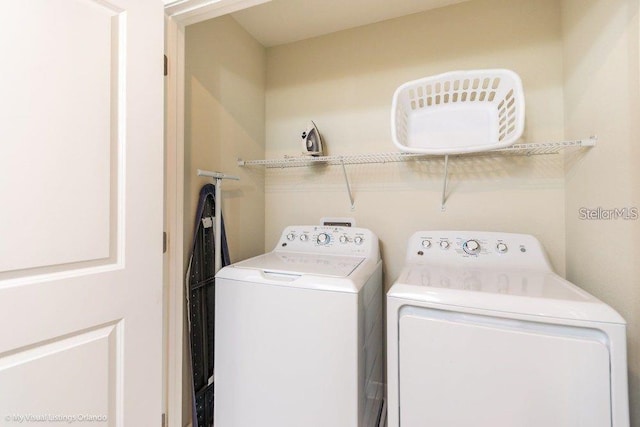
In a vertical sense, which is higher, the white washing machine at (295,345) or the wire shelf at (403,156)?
the wire shelf at (403,156)

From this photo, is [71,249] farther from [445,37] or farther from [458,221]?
[445,37]

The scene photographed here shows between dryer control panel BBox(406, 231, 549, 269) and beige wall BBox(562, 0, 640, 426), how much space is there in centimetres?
20

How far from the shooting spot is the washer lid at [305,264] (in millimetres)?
1293

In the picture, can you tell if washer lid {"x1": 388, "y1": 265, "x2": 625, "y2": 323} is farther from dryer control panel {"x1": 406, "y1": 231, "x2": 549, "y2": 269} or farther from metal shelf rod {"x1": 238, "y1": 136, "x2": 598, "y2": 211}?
metal shelf rod {"x1": 238, "y1": 136, "x2": 598, "y2": 211}

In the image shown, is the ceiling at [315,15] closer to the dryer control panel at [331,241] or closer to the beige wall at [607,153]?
the beige wall at [607,153]

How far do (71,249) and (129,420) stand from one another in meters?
0.68

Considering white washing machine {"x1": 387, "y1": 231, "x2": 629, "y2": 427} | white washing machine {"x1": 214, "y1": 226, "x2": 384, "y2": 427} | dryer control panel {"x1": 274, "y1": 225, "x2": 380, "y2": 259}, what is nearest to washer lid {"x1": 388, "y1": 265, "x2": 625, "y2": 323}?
white washing machine {"x1": 387, "y1": 231, "x2": 629, "y2": 427}

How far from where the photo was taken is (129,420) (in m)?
1.03

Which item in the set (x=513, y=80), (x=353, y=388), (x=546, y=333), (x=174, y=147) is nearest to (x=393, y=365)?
(x=353, y=388)

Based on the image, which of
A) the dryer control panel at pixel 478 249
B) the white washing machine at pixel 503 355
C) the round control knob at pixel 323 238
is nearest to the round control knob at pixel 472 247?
the dryer control panel at pixel 478 249

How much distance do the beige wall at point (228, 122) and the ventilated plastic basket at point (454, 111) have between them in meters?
1.03

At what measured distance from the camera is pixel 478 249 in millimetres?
1440

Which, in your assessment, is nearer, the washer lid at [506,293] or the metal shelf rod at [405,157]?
the washer lid at [506,293]

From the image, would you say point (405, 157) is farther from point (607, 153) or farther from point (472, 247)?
point (607, 153)
